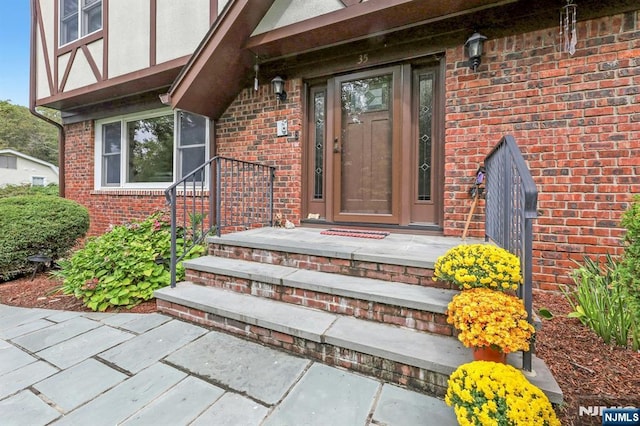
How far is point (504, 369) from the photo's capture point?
1160mm

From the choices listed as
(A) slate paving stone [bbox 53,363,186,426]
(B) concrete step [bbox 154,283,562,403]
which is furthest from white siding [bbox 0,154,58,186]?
(A) slate paving stone [bbox 53,363,186,426]

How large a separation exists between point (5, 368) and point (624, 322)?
372cm

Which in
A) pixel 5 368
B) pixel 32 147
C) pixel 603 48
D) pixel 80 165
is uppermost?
pixel 32 147

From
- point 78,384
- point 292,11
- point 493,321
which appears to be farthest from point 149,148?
point 493,321

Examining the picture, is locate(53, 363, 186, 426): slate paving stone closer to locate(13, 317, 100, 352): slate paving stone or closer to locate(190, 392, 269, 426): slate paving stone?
locate(190, 392, 269, 426): slate paving stone

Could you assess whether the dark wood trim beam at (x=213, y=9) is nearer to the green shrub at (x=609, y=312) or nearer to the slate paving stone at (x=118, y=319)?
the slate paving stone at (x=118, y=319)

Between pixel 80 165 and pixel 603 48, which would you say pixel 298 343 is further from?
pixel 80 165

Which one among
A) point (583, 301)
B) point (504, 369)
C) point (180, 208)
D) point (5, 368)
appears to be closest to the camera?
point (504, 369)

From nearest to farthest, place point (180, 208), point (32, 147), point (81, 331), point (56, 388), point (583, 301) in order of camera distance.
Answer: point (56, 388) → point (583, 301) → point (81, 331) → point (180, 208) → point (32, 147)

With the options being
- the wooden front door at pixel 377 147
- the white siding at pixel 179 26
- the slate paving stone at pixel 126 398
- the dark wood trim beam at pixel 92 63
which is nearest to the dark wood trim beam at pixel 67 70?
the dark wood trim beam at pixel 92 63

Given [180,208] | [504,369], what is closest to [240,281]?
[504,369]

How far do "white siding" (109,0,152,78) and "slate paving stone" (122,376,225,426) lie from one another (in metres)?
4.42

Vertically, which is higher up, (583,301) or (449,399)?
(583,301)

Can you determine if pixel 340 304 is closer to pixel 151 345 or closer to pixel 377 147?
pixel 151 345
